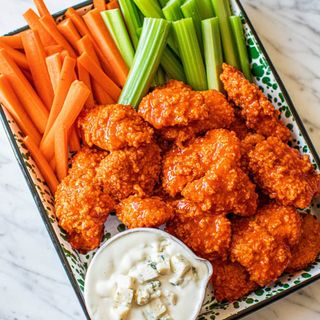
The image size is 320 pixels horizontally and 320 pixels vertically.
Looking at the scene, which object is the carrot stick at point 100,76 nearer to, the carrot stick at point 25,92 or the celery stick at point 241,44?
the carrot stick at point 25,92

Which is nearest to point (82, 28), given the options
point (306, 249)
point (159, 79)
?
point (159, 79)

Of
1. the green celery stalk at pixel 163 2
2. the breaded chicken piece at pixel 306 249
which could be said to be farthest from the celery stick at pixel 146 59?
the breaded chicken piece at pixel 306 249

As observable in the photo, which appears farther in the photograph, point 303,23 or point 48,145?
point 303,23

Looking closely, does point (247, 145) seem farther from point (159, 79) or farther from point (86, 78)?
point (86, 78)

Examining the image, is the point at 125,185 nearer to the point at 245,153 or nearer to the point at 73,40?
the point at 245,153

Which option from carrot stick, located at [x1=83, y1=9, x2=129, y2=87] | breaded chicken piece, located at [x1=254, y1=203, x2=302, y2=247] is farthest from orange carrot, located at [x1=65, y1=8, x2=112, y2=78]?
breaded chicken piece, located at [x1=254, y1=203, x2=302, y2=247]

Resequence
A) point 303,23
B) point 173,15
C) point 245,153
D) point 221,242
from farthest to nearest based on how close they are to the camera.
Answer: point 303,23 < point 173,15 < point 245,153 < point 221,242

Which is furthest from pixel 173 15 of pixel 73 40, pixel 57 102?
pixel 57 102

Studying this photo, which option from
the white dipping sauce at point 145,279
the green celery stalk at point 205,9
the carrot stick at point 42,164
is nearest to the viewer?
the white dipping sauce at point 145,279
